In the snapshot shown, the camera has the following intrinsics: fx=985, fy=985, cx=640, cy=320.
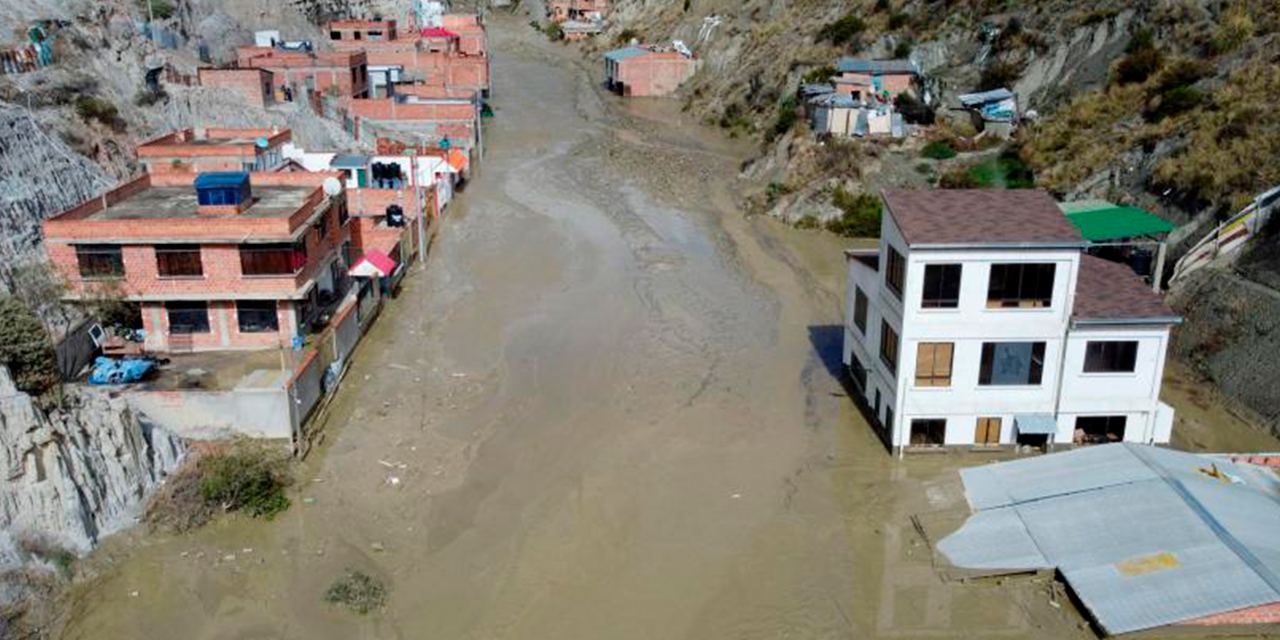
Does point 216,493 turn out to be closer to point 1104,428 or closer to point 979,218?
point 979,218

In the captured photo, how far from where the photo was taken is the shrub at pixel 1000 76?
5966 cm

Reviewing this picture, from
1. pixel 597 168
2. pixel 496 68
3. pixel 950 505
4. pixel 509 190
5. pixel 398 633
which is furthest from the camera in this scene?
pixel 496 68

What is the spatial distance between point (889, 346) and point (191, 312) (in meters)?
20.3

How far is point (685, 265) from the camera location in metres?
43.4

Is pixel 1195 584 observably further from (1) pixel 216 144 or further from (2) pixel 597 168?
(2) pixel 597 168

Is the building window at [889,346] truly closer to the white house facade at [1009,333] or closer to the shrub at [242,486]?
the white house facade at [1009,333]

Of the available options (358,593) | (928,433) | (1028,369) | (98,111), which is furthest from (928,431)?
(98,111)

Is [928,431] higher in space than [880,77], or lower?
lower

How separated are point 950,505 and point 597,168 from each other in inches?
1738

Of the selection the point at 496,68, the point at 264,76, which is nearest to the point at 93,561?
the point at 264,76

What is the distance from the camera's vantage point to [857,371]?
29922 millimetres

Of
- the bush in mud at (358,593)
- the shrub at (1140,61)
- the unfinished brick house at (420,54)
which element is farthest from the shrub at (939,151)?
the bush in mud at (358,593)

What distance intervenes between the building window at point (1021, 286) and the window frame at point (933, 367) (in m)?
1.52

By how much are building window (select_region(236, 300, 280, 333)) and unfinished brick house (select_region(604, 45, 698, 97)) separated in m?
69.7
